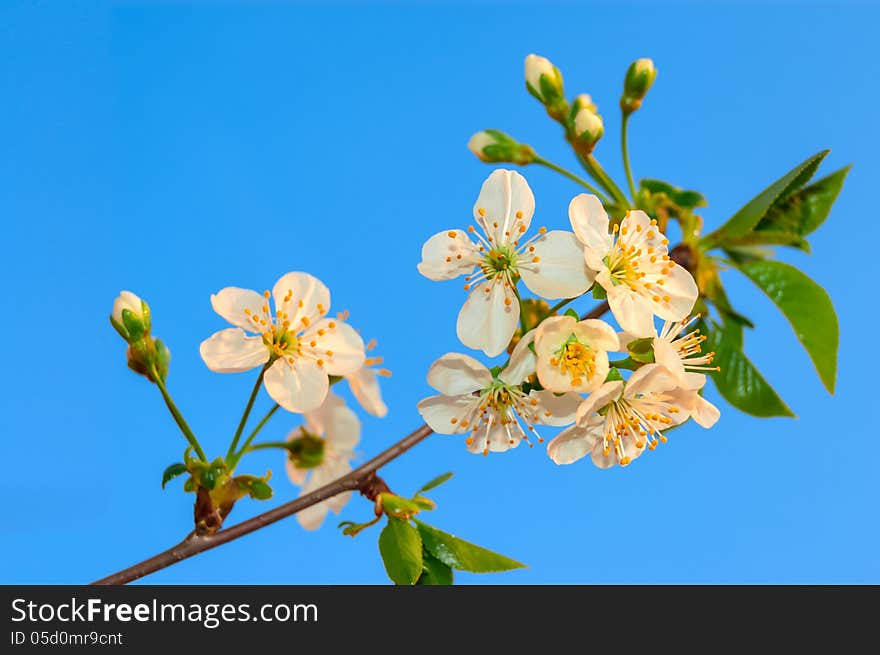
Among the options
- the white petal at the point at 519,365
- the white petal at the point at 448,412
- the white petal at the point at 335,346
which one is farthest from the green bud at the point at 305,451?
the white petal at the point at 519,365

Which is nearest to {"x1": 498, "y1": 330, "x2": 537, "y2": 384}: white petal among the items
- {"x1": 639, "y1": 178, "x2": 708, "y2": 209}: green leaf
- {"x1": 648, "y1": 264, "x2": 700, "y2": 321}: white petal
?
{"x1": 648, "y1": 264, "x2": 700, "y2": 321}: white petal

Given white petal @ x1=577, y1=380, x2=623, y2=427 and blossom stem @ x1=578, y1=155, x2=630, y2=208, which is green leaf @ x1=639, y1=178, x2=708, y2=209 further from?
white petal @ x1=577, y1=380, x2=623, y2=427

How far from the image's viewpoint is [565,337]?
4.61 feet

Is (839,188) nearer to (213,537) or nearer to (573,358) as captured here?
(573,358)

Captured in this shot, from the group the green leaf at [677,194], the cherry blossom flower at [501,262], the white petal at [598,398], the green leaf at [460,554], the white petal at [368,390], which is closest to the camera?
the white petal at [598,398]

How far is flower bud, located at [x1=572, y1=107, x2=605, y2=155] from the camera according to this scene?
200 centimetres

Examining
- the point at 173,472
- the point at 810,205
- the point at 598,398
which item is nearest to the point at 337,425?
the point at 173,472

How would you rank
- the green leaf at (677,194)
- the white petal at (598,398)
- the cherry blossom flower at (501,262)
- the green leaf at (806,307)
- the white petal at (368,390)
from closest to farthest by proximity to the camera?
1. the white petal at (598,398)
2. the cherry blossom flower at (501,262)
3. the green leaf at (806,307)
4. the white petal at (368,390)
5. the green leaf at (677,194)

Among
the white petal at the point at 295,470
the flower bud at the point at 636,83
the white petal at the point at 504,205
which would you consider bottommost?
the white petal at the point at 295,470

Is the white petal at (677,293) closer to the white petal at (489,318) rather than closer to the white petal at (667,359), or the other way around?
the white petal at (667,359)

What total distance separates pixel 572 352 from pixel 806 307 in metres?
0.71

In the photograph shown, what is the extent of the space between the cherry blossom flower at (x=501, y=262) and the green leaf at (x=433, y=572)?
0.46 meters

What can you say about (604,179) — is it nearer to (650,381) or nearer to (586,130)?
(586,130)

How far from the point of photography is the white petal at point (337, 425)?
2.09 m
